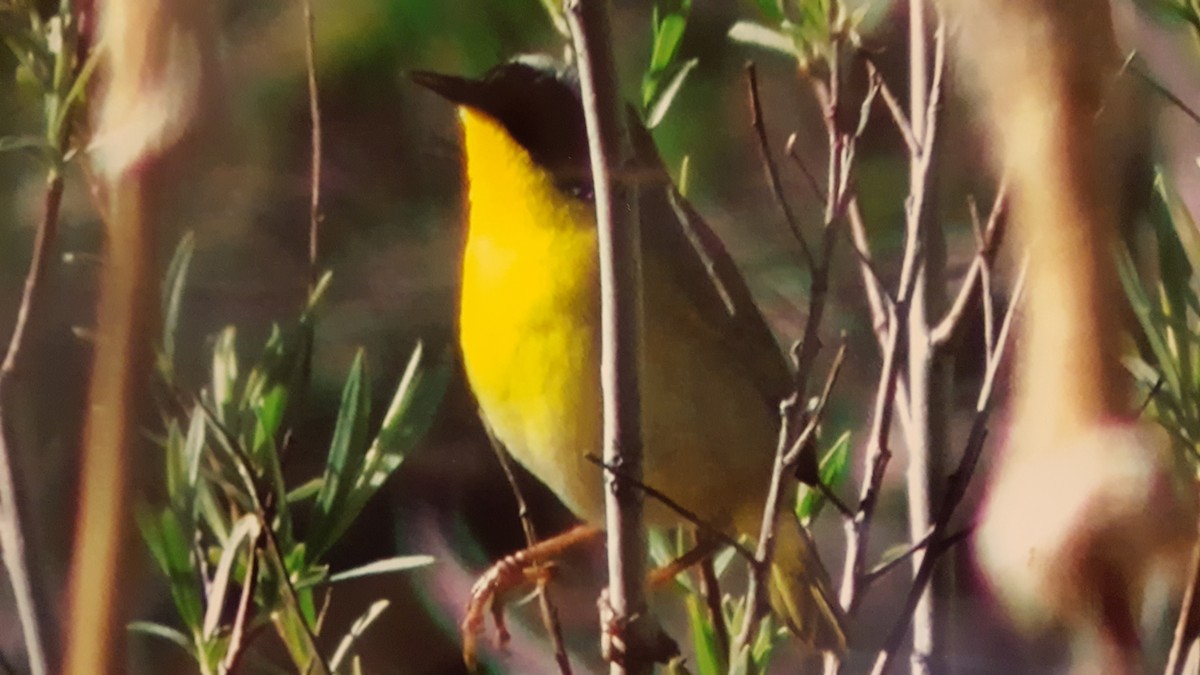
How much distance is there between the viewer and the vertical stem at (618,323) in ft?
1.61

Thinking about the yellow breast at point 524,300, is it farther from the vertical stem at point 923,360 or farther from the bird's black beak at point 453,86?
the vertical stem at point 923,360

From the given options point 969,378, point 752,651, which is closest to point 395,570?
point 752,651

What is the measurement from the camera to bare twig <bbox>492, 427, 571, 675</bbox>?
564 millimetres

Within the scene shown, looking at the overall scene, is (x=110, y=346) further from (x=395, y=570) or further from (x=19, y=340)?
(x=395, y=570)

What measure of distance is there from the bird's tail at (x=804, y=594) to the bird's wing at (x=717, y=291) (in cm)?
6

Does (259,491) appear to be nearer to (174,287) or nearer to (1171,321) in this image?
(174,287)

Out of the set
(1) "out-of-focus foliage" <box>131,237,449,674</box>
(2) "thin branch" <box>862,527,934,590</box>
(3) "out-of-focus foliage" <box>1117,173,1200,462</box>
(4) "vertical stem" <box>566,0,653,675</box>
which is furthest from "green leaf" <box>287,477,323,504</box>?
(3) "out-of-focus foliage" <box>1117,173,1200,462</box>

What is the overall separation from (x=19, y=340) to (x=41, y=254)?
4 centimetres

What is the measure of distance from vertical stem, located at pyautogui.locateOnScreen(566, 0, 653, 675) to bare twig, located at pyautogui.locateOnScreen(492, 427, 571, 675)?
26 millimetres

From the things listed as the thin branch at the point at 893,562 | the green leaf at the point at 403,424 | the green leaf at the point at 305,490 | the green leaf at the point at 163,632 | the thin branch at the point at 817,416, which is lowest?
the green leaf at the point at 163,632

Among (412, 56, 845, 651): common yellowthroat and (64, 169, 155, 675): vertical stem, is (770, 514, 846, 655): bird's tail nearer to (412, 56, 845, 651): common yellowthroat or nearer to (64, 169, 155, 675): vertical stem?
(412, 56, 845, 651): common yellowthroat

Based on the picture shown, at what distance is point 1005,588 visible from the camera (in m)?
0.58

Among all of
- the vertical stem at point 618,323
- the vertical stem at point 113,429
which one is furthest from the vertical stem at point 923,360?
the vertical stem at point 113,429

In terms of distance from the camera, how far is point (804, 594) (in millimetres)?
572
